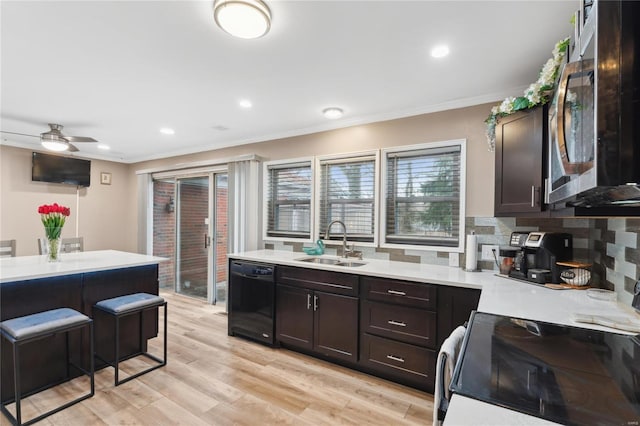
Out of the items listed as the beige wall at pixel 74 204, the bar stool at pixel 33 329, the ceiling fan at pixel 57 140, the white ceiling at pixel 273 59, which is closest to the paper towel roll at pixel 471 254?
the white ceiling at pixel 273 59

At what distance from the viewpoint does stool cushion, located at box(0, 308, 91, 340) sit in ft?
6.08

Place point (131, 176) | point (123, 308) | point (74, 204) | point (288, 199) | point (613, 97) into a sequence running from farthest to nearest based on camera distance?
point (131, 176) < point (74, 204) < point (288, 199) < point (123, 308) < point (613, 97)

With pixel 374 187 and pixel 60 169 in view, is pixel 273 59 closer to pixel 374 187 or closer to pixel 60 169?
pixel 374 187

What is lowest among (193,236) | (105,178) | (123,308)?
(123,308)

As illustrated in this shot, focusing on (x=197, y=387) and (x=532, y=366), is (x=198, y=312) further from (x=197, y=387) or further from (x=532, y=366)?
(x=532, y=366)

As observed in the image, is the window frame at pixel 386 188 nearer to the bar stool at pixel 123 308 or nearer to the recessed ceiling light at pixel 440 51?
the recessed ceiling light at pixel 440 51

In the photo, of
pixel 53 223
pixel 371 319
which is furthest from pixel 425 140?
pixel 53 223

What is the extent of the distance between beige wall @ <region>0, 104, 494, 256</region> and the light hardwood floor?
1806 mm

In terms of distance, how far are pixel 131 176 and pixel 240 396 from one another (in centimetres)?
532

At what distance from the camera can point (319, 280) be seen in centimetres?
280

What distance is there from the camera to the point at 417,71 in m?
2.26

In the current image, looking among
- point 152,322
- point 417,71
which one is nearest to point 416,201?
point 417,71

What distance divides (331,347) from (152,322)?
5.96 feet

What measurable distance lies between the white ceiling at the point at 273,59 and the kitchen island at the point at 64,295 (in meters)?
1.55
